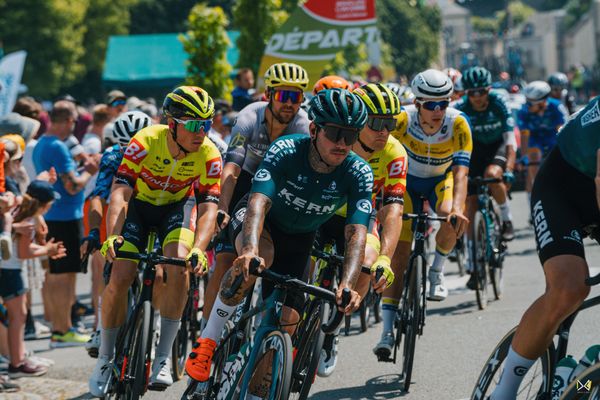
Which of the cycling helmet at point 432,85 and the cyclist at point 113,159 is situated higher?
the cycling helmet at point 432,85

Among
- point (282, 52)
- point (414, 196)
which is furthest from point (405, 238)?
point (282, 52)

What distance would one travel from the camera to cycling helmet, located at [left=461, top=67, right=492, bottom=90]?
39.2 feet

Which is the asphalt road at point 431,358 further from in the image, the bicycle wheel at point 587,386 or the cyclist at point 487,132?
the bicycle wheel at point 587,386

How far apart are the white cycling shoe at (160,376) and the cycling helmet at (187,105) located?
1603 millimetres

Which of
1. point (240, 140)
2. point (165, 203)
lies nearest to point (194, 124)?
point (165, 203)

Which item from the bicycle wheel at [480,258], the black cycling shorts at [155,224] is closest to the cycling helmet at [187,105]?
the black cycling shorts at [155,224]

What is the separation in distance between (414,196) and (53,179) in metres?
3.46

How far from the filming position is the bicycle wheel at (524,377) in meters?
5.62

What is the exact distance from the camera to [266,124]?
8.64 meters

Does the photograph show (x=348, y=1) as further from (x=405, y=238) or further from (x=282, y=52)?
(x=405, y=238)

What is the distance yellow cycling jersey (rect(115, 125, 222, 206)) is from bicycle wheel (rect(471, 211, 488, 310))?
4.12m

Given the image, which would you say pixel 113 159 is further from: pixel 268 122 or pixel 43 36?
pixel 43 36

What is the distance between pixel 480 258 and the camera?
38.3ft

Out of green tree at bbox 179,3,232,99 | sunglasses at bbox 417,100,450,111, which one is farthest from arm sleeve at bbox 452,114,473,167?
green tree at bbox 179,3,232,99
